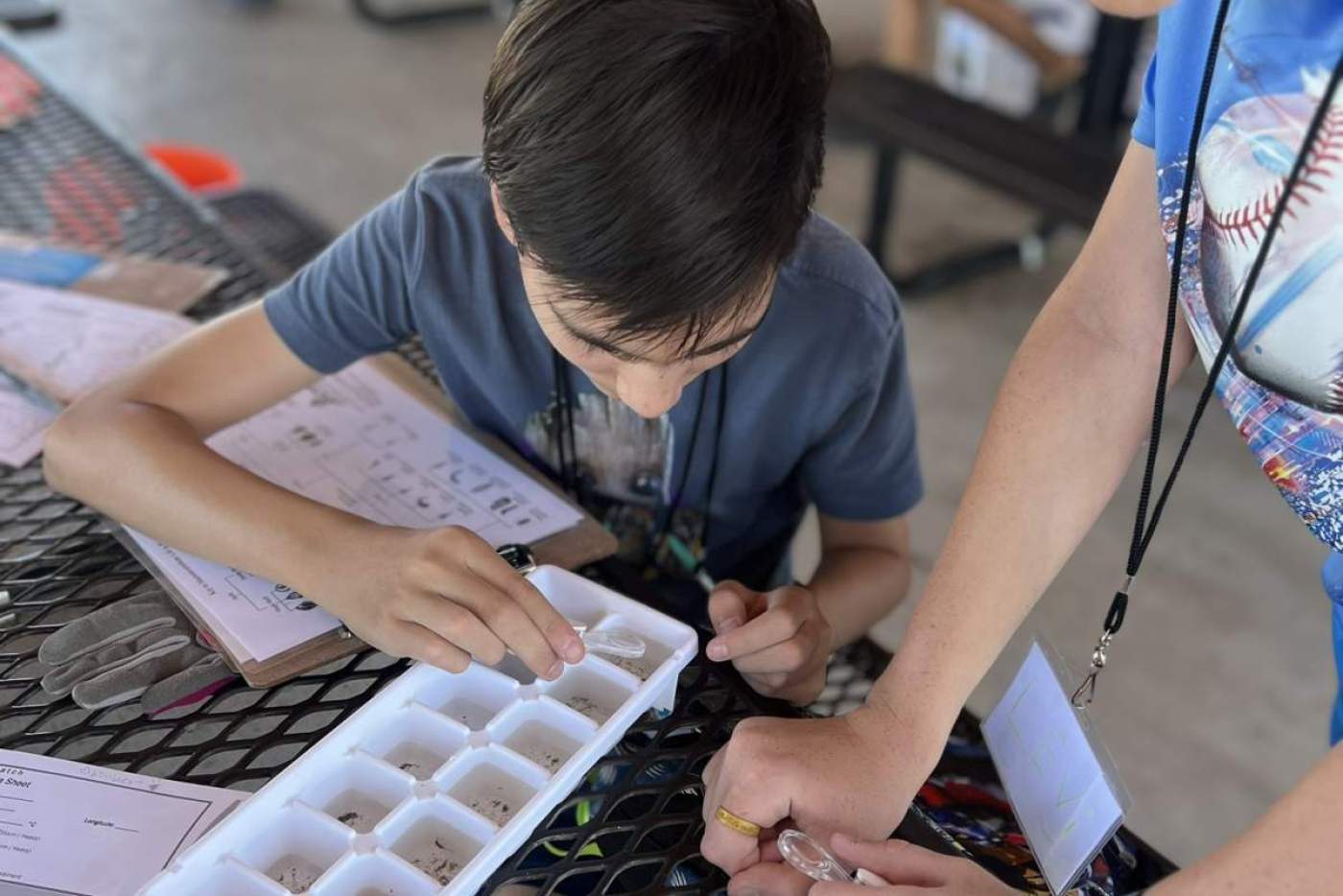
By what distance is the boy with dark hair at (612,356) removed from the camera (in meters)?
0.71

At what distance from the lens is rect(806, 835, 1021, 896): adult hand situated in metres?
0.65

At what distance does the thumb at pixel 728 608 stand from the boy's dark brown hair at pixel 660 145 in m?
0.20

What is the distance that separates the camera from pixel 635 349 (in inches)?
30.4

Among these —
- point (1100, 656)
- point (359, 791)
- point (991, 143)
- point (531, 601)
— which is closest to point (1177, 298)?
point (1100, 656)

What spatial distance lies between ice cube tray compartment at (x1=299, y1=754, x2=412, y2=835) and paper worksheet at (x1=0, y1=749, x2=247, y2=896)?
2.7 inches

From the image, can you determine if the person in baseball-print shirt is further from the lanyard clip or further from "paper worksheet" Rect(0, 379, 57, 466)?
"paper worksheet" Rect(0, 379, 57, 466)

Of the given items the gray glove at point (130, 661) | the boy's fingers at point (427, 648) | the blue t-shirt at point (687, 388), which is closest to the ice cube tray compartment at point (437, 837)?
the boy's fingers at point (427, 648)

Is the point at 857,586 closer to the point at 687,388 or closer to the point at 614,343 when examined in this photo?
the point at 687,388

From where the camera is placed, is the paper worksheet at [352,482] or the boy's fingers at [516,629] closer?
the boy's fingers at [516,629]

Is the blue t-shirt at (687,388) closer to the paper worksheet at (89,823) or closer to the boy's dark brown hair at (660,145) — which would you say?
the boy's dark brown hair at (660,145)

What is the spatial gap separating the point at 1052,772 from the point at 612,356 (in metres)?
0.37

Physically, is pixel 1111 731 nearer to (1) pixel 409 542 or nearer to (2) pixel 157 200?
(1) pixel 409 542

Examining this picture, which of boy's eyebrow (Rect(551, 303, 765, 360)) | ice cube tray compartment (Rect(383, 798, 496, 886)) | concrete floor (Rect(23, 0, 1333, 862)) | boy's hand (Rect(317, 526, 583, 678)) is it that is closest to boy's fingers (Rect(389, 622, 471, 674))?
boy's hand (Rect(317, 526, 583, 678))

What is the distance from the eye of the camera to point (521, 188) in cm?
74
